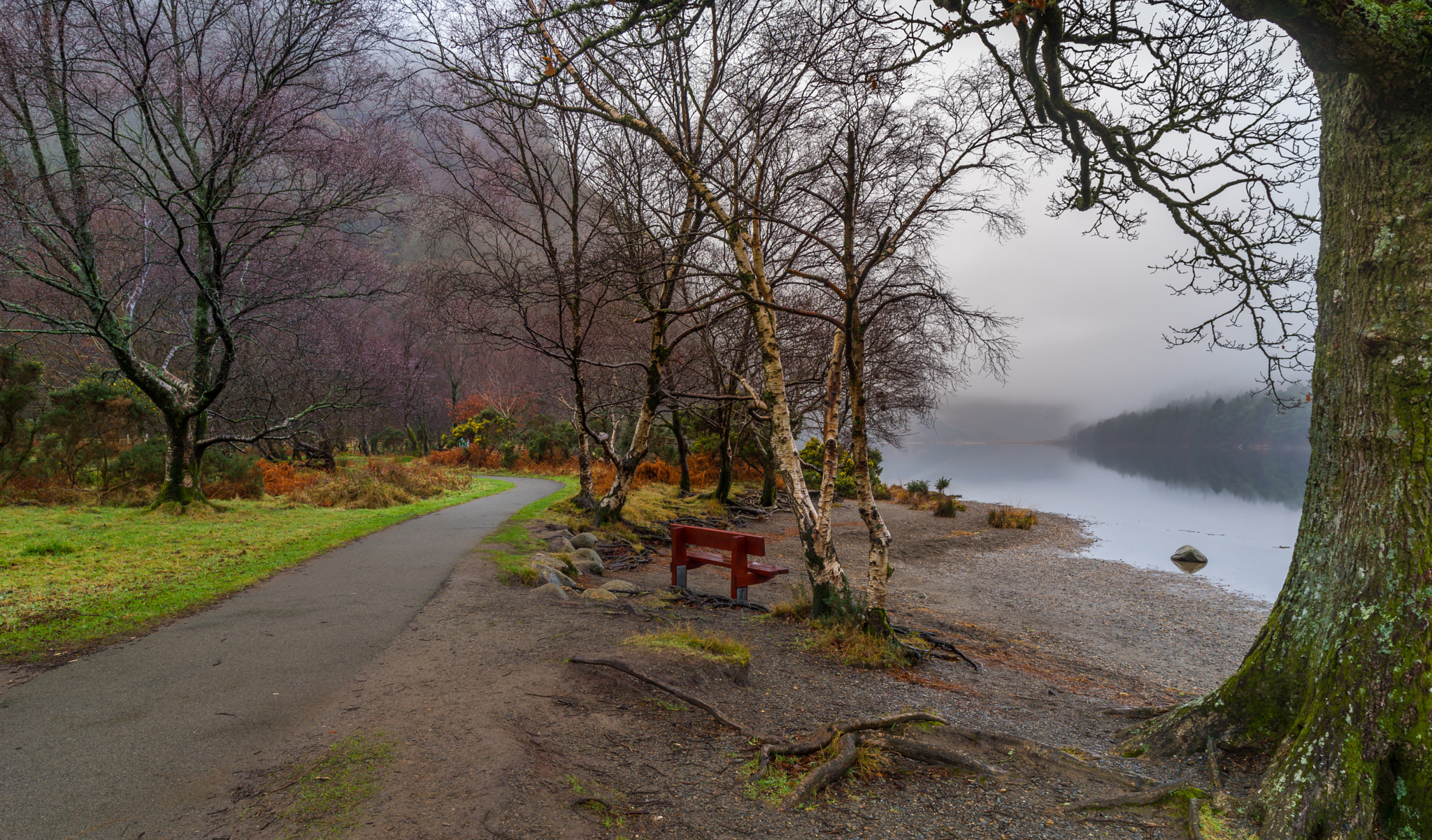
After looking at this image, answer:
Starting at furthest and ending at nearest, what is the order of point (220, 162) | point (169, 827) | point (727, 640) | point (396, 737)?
point (220, 162), point (727, 640), point (396, 737), point (169, 827)

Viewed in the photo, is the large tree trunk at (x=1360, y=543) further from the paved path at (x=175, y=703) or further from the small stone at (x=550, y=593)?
the small stone at (x=550, y=593)

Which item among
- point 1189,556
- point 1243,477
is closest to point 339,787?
point 1189,556

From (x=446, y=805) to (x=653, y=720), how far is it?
155cm

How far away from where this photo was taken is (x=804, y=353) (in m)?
17.3

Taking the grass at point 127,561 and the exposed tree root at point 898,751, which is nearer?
the exposed tree root at point 898,751

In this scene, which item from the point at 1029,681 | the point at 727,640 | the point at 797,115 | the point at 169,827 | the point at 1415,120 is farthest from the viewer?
the point at 797,115

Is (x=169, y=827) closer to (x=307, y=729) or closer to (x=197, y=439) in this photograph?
(x=307, y=729)

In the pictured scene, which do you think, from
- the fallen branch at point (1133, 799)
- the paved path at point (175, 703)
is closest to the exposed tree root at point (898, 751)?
the fallen branch at point (1133, 799)

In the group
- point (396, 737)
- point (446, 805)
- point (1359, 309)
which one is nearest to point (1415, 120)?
point (1359, 309)

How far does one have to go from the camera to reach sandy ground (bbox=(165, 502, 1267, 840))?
10.5ft

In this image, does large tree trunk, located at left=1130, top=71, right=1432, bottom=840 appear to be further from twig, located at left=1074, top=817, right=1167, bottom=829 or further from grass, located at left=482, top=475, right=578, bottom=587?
grass, located at left=482, top=475, right=578, bottom=587

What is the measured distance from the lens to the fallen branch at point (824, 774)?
353 centimetres

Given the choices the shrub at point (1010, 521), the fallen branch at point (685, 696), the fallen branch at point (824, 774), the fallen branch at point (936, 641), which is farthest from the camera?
the shrub at point (1010, 521)

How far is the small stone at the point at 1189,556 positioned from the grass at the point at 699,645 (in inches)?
728
